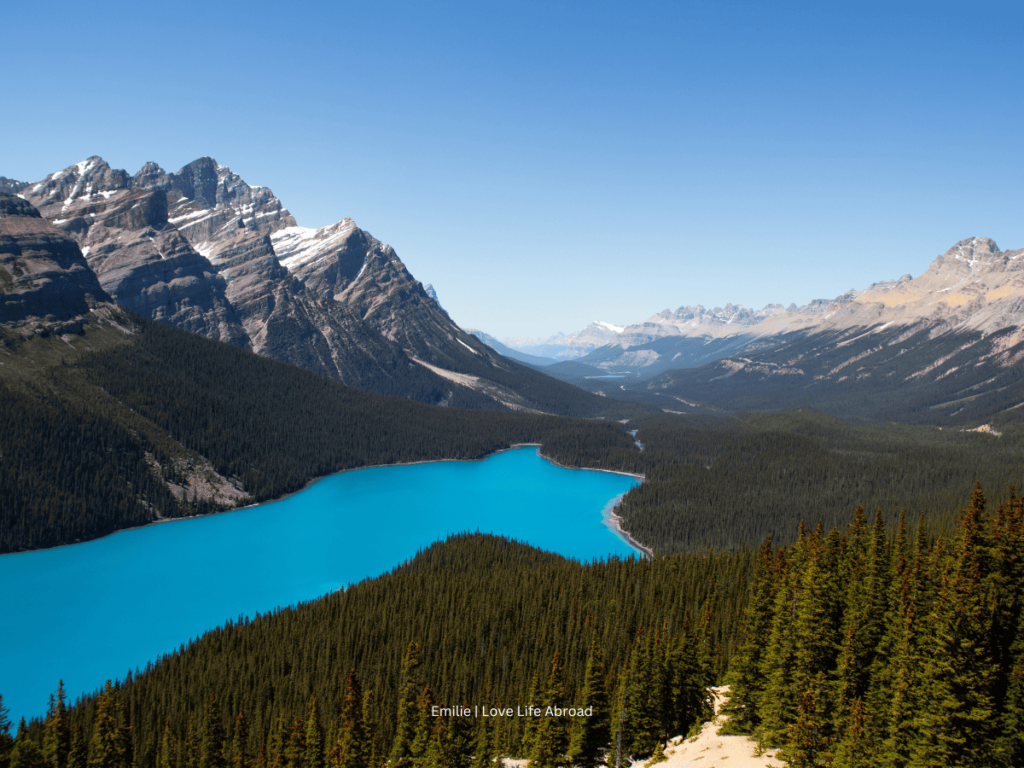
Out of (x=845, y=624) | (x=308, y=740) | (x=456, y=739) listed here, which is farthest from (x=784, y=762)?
(x=308, y=740)

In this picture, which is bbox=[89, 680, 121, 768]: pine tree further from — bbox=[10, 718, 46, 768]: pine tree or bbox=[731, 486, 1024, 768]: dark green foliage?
bbox=[731, 486, 1024, 768]: dark green foliage

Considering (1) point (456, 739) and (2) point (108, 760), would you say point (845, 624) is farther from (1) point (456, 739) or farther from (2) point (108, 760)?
(2) point (108, 760)

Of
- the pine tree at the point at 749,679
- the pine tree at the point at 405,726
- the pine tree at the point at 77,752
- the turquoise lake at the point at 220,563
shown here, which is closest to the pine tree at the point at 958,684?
the pine tree at the point at 749,679

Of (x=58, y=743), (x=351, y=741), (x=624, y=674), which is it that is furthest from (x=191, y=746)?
(x=624, y=674)

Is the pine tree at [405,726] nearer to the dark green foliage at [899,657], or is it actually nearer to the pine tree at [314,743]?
the pine tree at [314,743]

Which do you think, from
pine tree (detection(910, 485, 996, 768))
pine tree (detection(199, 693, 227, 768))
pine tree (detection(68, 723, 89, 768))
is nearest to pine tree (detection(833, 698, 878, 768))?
pine tree (detection(910, 485, 996, 768))

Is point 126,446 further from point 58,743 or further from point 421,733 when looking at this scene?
point 421,733
